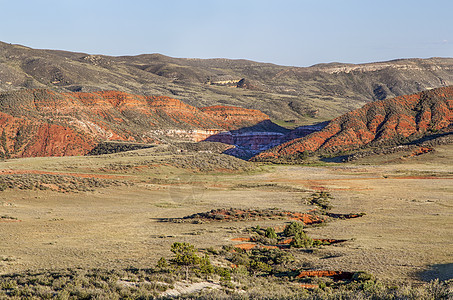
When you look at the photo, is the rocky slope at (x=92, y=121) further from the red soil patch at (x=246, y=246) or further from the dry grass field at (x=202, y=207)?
the red soil patch at (x=246, y=246)

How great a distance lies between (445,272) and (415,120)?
8732 centimetres

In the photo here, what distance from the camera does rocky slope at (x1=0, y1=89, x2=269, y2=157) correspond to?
274 feet

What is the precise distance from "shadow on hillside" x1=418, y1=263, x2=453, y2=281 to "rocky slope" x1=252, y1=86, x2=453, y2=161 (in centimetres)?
7301

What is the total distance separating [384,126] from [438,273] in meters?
82.4

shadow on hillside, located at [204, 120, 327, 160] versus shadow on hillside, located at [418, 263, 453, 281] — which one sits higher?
shadow on hillside, located at [204, 120, 327, 160]

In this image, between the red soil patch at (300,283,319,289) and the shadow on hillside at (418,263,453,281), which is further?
the shadow on hillside at (418,263,453,281)

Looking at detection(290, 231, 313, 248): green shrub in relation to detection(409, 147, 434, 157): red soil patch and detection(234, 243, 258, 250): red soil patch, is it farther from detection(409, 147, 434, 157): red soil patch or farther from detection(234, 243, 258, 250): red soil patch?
detection(409, 147, 434, 157): red soil patch

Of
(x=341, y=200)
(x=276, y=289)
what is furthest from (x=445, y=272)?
(x=341, y=200)

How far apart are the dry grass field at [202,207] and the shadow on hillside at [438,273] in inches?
3.2

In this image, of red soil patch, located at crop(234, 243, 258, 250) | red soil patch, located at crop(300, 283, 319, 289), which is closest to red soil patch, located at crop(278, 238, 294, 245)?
red soil patch, located at crop(234, 243, 258, 250)

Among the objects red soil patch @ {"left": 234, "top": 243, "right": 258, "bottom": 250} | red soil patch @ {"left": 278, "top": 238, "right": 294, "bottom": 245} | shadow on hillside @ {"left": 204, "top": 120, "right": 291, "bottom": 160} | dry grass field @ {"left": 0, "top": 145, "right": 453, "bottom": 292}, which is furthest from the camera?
shadow on hillside @ {"left": 204, "top": 120, "right": 291, "bottom": 160}

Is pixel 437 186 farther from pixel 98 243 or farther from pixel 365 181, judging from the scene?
pixel 98 243

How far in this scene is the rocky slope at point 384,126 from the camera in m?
94.9

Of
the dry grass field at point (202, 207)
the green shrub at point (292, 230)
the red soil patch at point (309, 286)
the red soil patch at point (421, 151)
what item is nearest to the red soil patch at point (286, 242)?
the green shrub at point (292, 230)
